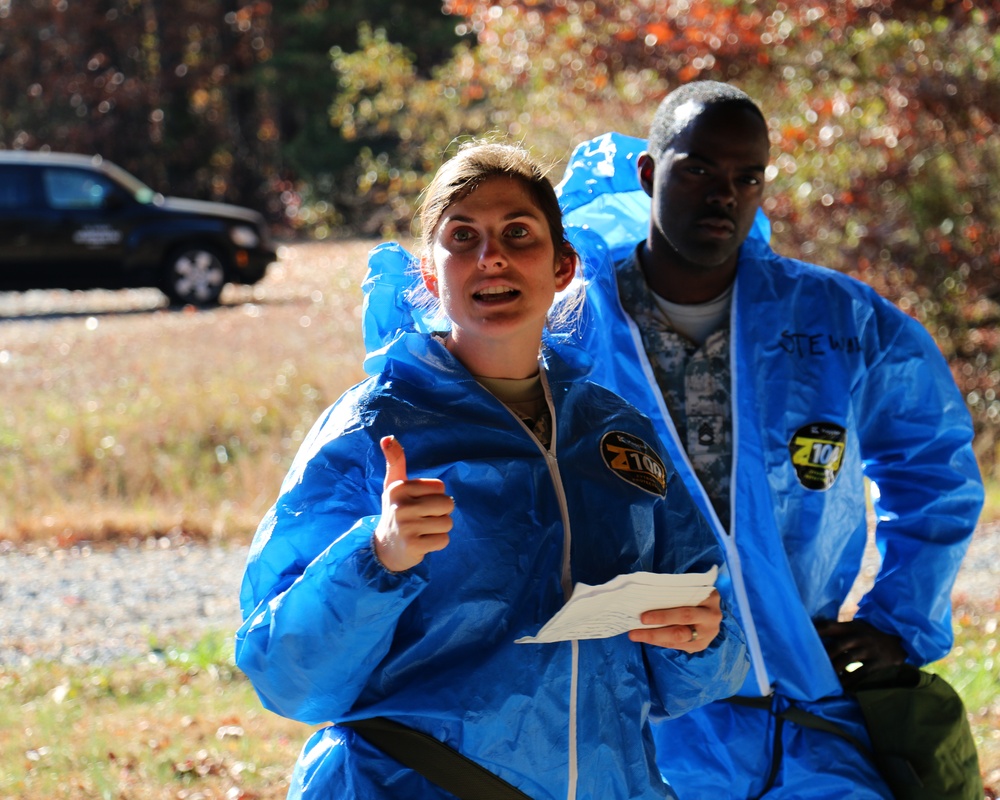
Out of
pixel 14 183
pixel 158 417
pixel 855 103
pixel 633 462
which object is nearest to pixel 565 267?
pixel 633 462

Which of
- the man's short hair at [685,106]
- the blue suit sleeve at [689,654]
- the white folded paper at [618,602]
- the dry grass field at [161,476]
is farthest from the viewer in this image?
the dry grass field at [161,476]

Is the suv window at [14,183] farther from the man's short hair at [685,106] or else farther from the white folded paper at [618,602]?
the white folded paper at [618,602]

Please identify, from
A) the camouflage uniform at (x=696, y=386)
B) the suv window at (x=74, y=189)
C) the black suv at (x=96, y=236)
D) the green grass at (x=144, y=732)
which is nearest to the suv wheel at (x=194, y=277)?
the black suv at (x=96, y=236)

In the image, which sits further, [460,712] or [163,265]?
[163,265]

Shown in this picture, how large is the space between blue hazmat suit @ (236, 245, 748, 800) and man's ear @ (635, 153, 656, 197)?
1.22 m

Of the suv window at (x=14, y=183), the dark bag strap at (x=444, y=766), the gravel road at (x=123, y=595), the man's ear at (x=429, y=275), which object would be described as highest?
the man's ear at (x=429, y=275)

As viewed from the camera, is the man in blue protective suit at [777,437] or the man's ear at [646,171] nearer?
the man in blue protective suit at [777,437]

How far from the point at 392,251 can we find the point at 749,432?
3.00 feet

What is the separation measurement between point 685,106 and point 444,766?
1.76 metres

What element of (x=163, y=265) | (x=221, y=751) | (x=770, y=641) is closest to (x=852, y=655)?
(x=770, y=641)

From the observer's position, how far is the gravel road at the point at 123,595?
6188 mm

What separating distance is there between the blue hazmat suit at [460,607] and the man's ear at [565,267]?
1.16ft

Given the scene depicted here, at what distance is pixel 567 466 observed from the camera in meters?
2.32

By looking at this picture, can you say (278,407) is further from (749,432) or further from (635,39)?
(749,432)
